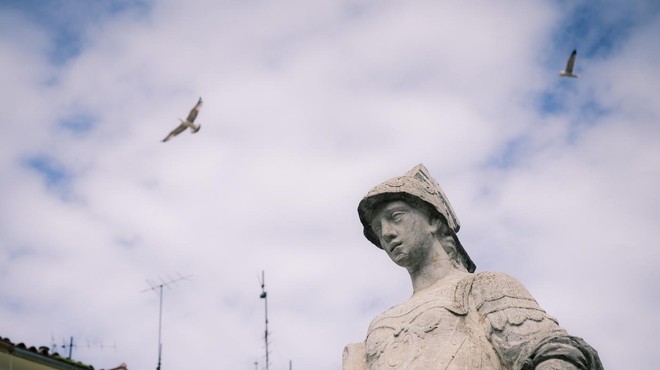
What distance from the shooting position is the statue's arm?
23.9ft

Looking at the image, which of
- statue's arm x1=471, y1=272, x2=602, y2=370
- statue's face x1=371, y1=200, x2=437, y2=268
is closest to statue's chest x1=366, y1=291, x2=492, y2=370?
statue's arm x1=471, y1=272, x2=602, y2=370

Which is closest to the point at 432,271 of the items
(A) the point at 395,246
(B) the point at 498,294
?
(A) the point at 395,246

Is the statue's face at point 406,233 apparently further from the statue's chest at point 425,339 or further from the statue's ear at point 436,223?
the statue's chest at point 425,339

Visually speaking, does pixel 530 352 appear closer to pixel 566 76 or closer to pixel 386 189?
pixel 386 189

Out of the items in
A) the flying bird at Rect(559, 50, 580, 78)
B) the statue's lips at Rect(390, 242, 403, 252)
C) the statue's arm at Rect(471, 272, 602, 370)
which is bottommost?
the statue's arm at Rect(471, 272, 602, 370)

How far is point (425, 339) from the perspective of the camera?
320 inches

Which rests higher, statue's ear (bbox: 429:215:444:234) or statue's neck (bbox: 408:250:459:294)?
statue's ear (bbox: 429:215:444:234)

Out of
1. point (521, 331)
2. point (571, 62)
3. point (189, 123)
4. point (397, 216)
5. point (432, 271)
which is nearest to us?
point (521, 331)

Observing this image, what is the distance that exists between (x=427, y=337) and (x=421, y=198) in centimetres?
156

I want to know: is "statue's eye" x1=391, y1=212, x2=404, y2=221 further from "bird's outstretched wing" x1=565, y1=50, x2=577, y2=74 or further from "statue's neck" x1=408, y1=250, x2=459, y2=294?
"bird's outstretched wing" x1=565, y1=50, x2=577, y2=74

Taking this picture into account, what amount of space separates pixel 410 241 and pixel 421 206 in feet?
1.31

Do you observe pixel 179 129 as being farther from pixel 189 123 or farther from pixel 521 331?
pixel 521 331

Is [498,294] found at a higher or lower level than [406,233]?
lower

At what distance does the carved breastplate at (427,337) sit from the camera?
308 inches
